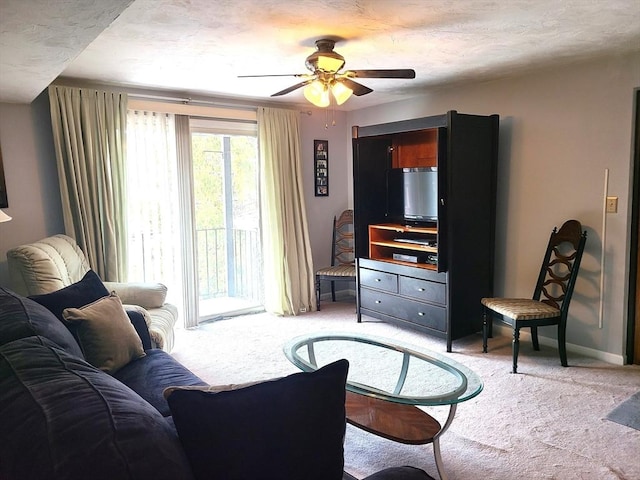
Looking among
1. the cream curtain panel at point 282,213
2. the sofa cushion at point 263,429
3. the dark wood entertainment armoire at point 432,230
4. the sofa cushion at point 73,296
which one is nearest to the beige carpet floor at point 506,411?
the dark wood entertainment armoire at point 432,230

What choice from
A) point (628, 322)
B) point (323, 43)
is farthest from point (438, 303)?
point (323, 43)

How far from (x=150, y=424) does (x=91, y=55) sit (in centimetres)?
293

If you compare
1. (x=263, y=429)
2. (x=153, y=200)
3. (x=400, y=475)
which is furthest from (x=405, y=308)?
(x=263, y=429)

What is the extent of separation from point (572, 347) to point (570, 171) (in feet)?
4.68

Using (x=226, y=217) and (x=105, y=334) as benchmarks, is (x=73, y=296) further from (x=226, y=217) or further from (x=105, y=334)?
(x=226, y=217)

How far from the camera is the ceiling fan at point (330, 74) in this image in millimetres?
2850

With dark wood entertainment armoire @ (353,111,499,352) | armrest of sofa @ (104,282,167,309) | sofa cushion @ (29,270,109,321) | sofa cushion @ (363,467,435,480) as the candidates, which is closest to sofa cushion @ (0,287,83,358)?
sofa cushion @ (29,270,109,321)

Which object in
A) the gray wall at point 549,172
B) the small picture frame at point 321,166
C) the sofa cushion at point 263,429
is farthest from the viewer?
the small picture frame at point 321,166

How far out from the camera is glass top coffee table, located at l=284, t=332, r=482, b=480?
210 cm

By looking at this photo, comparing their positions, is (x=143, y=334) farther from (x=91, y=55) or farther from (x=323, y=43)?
(x=323, y=43)

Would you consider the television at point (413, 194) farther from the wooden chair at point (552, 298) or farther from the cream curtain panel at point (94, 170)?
the cream curtain panel at point (94, 170)

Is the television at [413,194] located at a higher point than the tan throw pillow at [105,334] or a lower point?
higher

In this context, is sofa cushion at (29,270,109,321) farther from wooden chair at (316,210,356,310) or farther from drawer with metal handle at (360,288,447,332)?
wooden chair at (316,210,356,310)

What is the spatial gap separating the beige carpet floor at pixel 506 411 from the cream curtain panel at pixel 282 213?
2.16 ft
